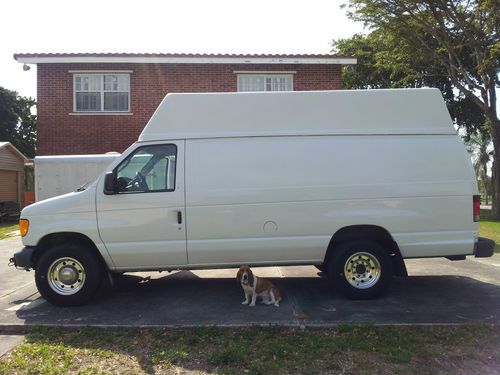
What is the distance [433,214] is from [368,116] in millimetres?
1569

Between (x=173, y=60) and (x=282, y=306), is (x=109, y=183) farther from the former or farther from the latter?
(x=173, y=60)

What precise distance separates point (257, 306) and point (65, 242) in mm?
2730

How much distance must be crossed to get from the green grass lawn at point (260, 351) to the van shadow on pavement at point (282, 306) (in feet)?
1.04

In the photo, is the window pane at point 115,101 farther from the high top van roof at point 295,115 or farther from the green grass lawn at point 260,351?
the green grass lawn at point 260,351

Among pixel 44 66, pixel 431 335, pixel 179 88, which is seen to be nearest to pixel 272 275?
pixel 431 335

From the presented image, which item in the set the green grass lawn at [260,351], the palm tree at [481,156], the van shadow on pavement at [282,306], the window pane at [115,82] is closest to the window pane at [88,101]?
the window pane at [115,82]

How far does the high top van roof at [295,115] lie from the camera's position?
20.9 ft

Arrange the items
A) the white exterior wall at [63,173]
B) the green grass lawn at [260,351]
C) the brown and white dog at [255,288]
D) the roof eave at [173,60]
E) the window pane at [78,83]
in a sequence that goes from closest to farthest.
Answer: the green grass lawn at [260,351], the brown and white dog at [255,288], the white exterior wall at [63,173], the roof eave at [173,60], the window pane at [78,83]

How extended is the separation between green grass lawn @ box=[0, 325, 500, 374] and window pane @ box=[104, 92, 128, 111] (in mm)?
11063

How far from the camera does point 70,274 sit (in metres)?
6.30

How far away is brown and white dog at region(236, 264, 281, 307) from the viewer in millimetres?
6105

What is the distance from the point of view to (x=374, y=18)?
56.5 ft

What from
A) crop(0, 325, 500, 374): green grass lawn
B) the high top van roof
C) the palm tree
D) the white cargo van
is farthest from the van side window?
the palm tree

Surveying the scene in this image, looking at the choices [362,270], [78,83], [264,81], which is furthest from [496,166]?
[362,270]
